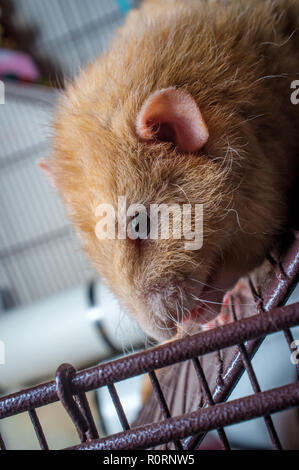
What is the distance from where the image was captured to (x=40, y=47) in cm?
242

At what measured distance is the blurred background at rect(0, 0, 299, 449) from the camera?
6.20 ft

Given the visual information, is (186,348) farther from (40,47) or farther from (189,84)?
(40,47)

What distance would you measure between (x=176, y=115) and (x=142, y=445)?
0.51m

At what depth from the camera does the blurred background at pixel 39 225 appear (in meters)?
1.89

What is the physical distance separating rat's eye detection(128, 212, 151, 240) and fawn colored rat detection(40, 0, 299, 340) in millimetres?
15

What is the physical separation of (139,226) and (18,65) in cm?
186

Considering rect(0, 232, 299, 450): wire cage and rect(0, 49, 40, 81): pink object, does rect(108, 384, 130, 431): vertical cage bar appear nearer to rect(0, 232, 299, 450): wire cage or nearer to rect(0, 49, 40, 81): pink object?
rect(0, 232, 299, 450): wire cage

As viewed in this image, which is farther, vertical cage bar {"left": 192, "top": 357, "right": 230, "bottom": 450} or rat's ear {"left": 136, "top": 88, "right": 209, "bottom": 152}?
rat's ear {"left": 136, "top": 88, "right": 209, "bottom": 152}

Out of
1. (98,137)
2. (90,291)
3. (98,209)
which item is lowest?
(98,209)

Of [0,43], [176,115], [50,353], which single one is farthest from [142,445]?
[0,43]

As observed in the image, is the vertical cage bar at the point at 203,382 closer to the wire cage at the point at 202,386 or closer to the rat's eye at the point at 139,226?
the wire cage at the point at 202,386

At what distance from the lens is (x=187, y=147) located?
0.78 metres

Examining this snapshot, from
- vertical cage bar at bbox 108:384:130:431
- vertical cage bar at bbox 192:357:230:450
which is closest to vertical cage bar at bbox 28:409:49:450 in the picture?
vertical cage bar at bbox 108:384:130:431

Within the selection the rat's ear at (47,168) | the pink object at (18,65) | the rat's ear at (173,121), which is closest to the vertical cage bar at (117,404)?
the rat's ear at (173,121)
